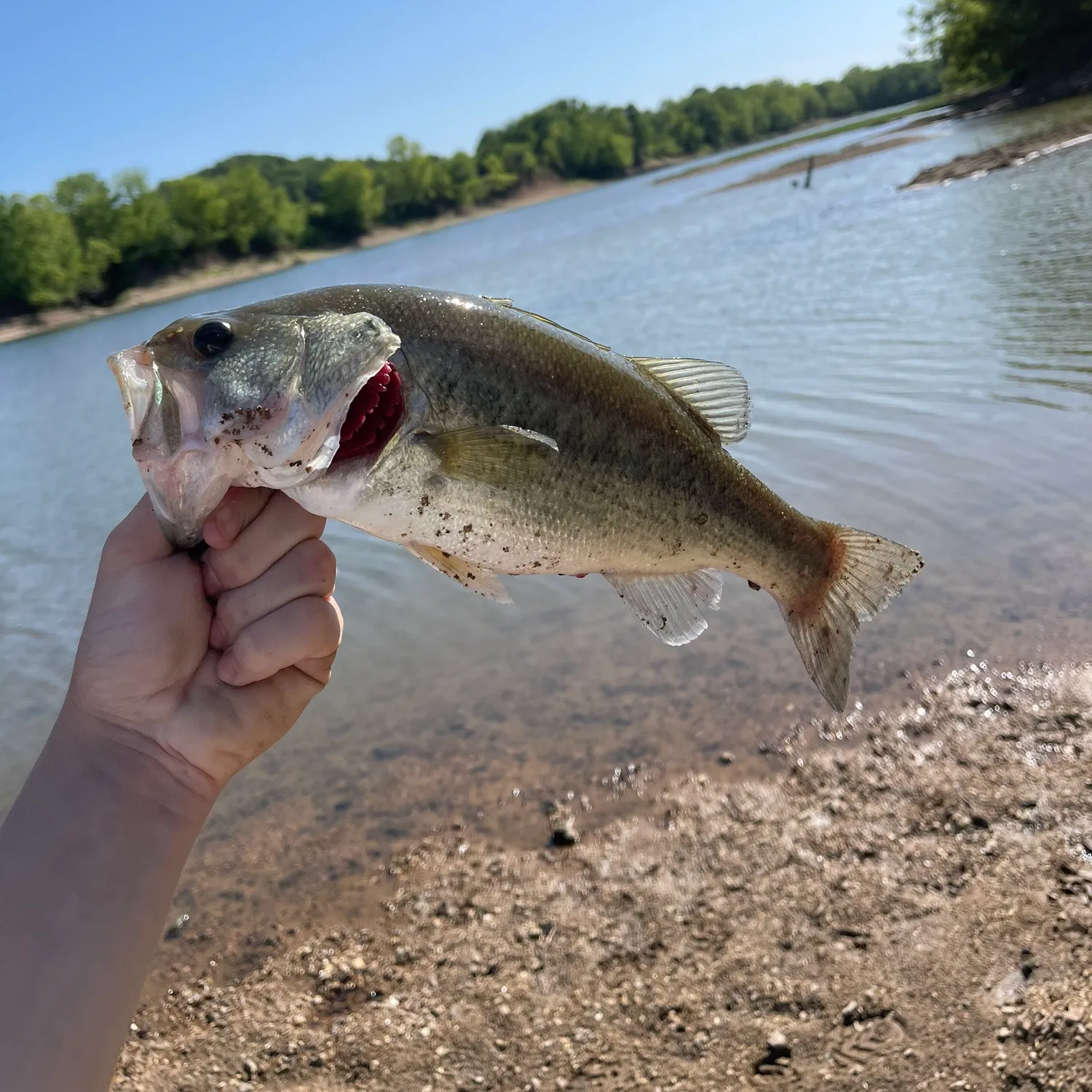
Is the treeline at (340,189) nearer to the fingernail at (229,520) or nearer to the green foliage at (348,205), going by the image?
the green foliage at (348,205)

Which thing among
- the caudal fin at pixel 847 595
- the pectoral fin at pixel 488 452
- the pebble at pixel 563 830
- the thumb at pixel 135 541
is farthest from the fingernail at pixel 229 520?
the pebble at pixel 563 830

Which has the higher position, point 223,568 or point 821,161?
point 821,161

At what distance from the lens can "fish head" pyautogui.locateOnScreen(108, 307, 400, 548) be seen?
2086 millimetres

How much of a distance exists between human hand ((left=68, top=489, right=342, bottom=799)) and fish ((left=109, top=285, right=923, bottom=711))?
7.5 inches

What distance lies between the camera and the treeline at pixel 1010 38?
184 ft

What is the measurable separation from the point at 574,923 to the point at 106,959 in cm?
271

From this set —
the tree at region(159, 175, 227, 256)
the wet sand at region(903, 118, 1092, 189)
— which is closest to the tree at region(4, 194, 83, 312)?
the tree at region(159, 175, 227, 256)

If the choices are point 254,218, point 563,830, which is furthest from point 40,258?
point 563,830

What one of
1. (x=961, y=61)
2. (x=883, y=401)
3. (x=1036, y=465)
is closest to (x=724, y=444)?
(x=1036, y=465)

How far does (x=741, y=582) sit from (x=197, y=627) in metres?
5.83

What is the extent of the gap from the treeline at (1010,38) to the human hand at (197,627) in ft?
231

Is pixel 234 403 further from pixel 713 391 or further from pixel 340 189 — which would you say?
pixel 340 189

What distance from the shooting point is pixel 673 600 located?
2.85m

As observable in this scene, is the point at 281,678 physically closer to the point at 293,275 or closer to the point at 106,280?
the point at 293,275
